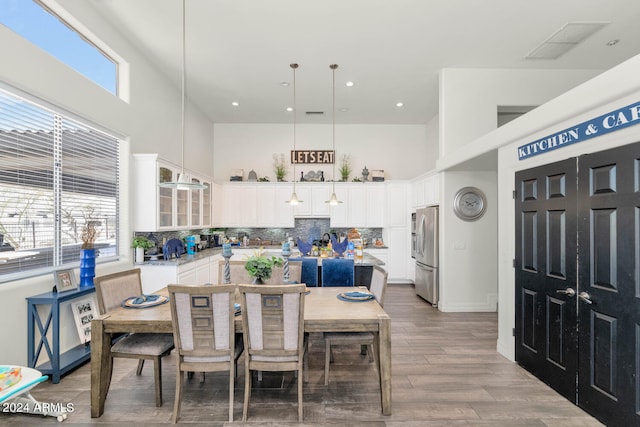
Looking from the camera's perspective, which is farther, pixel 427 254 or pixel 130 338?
pixel 427 254

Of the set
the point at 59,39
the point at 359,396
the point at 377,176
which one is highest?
the point at 59,39

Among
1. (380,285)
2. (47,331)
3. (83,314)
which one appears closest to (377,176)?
(380,285)

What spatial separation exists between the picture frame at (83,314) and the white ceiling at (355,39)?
3.15 meters

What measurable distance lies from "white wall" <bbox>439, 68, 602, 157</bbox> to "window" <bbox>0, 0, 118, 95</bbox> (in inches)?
183

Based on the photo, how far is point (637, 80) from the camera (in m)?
2.06

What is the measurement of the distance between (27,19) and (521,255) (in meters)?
5.12

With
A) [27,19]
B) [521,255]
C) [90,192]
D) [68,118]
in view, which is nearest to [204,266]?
[90,192]

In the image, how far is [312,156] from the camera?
25.4ft

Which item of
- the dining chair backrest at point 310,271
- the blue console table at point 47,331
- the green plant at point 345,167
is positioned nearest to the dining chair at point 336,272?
the dining chair backrest at point 310,271

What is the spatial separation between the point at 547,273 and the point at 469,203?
242 cm

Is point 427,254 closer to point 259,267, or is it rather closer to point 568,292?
point 568,292

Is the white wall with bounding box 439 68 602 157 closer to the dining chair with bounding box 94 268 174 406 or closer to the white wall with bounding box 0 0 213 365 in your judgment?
the white wall with bounding box 0 0 213 365

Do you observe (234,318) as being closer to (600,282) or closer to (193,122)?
(600,282)

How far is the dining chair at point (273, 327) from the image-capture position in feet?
7.62
